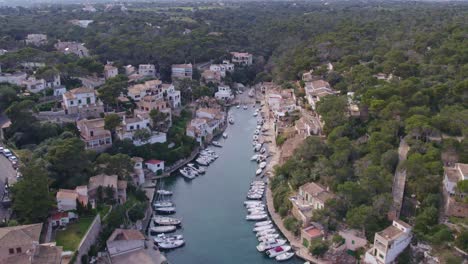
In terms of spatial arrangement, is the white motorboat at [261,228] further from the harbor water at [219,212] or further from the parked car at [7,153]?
the parked car at [7,153]

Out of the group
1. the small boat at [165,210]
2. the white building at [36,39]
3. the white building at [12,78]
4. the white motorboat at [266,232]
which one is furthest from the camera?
the white building at [36,39]

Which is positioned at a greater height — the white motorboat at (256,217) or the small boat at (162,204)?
the white motorboat at (256,217)

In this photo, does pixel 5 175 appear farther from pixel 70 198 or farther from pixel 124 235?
pixel 124 235

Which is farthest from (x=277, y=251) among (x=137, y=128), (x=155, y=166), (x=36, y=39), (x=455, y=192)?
(x=36, y=39)

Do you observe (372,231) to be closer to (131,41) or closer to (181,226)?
(181,226)

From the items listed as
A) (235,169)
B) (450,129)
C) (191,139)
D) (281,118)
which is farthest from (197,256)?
(281,118)

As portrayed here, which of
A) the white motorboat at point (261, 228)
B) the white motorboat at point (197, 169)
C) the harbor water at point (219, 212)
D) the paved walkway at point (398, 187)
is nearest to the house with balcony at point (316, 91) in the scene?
the harbor water at point (219, 212)

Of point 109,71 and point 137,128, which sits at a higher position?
point 109,71
